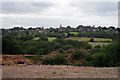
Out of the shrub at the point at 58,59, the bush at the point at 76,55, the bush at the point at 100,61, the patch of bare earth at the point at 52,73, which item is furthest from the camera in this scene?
the bush at the point at 76,55

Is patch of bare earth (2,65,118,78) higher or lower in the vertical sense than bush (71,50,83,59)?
higher

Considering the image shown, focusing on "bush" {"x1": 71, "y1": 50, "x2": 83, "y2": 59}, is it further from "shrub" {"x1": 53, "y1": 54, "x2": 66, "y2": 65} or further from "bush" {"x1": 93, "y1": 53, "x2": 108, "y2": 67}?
"bush" {"x1": 93, "y1": 53, "x2": 108, "y2": 67}

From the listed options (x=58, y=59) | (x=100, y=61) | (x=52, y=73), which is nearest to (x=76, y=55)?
(x=58, y=59)

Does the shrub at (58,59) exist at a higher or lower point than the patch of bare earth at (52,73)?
lower

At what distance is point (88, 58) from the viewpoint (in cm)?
2341

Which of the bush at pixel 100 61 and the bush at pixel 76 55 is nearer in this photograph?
the bush at pixel 100 61

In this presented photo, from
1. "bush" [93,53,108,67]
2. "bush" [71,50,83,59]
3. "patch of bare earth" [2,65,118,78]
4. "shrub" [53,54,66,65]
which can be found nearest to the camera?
"patch of bare earth" [2,65,118,78]

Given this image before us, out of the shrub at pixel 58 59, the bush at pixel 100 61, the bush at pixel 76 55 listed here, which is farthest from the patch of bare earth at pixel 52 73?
the bush at pixel 76 55

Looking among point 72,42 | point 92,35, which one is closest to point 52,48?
point 72,42

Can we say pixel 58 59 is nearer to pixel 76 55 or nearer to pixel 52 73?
pixel 76 55

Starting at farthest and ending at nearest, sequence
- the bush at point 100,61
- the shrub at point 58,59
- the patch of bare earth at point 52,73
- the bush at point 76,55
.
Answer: the bush at point 76,55 < the shrub at point 58,59 < the bush at point 100,61 < the patch of bare earth at point 52,73

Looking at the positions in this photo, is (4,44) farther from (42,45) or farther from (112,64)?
(112,64)

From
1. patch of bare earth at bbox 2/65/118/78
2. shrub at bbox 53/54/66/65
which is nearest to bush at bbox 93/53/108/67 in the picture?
shrub at bbox 53/54/66/65

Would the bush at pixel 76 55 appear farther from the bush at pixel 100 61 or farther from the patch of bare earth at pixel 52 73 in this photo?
the patch of bare earth at pixel 52 73
